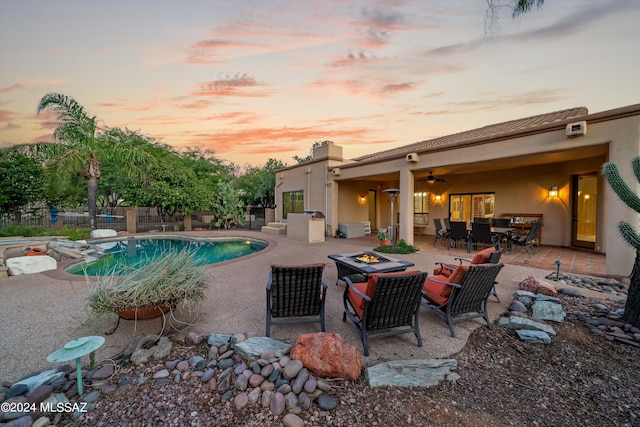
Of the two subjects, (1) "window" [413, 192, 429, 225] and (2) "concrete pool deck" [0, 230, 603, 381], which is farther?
(1) "window" [413, 192, 429, 225]

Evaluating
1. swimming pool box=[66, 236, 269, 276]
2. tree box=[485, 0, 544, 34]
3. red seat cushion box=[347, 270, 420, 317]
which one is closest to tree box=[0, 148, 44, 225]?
swimming pool box=[66, 236, 269, 276]

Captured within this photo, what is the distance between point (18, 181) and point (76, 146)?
10.2 ft

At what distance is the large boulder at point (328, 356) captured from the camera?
2312 millimetres

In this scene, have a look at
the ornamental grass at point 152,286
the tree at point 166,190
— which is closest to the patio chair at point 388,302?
the ornamental grass at point 152,286

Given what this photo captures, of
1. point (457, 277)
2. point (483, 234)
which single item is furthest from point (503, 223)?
point (457, 277)

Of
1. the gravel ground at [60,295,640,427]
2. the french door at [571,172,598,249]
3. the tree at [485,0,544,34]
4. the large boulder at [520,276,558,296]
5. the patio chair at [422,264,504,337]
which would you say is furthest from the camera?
the french door at [571,172,598,249]

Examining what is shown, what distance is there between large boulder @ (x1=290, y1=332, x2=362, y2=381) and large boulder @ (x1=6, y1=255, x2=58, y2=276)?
7.39 m

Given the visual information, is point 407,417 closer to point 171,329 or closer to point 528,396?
point 528,396

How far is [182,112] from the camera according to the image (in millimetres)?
11445

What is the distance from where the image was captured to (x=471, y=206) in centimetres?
1177

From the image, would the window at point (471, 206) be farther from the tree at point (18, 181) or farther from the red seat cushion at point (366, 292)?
the tree at point (18, 181)

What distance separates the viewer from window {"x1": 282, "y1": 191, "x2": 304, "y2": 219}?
14909mm

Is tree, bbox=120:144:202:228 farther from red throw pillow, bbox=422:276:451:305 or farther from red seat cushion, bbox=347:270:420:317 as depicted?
red throw pillow, bbox=422:276:451:305

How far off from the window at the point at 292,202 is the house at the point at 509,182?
0.21 ft
